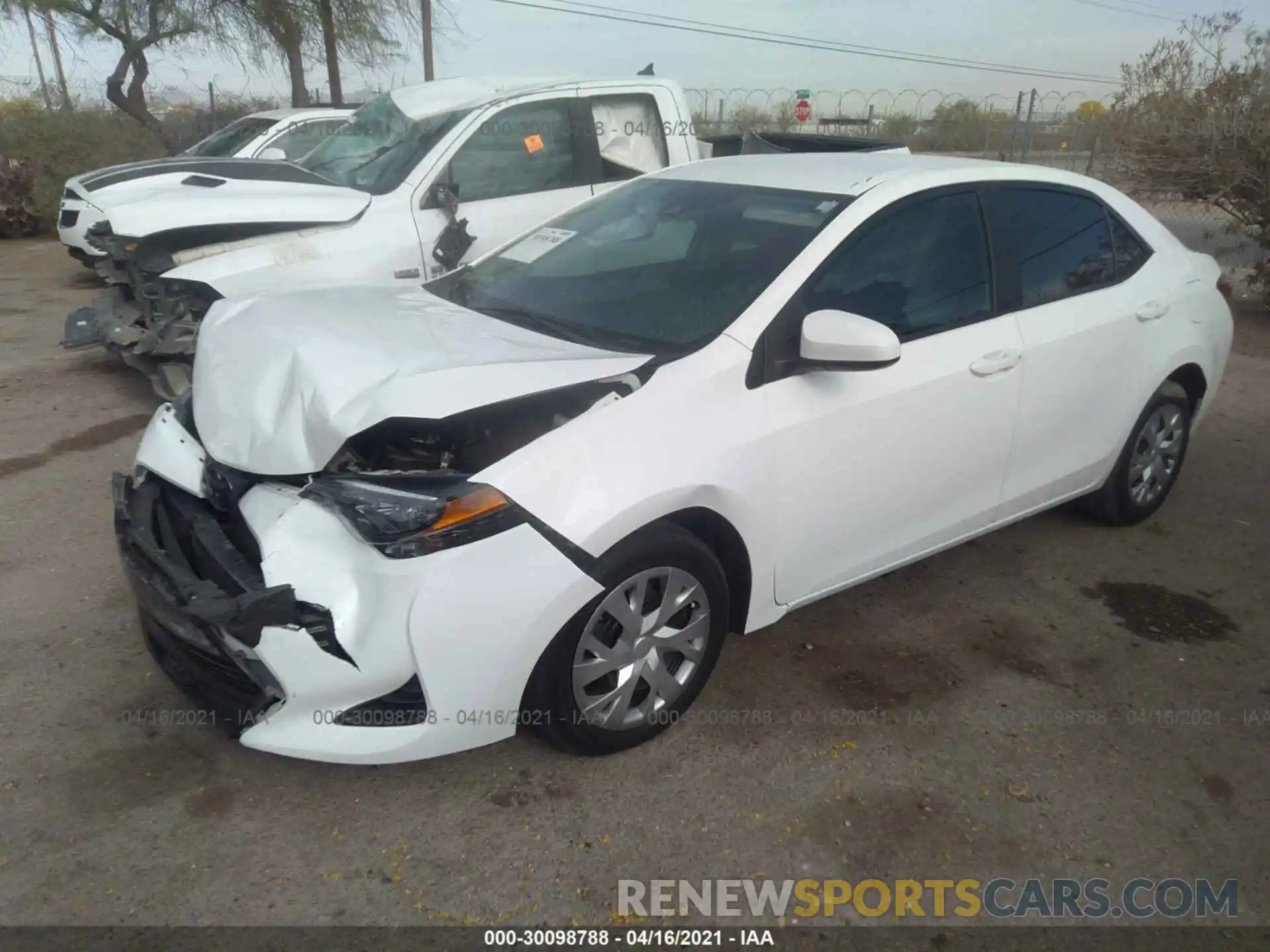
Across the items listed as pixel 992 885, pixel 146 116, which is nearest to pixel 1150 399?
pixel 992 885

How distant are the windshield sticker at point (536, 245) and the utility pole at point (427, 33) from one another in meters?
18.4

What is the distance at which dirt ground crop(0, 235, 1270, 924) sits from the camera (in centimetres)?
243

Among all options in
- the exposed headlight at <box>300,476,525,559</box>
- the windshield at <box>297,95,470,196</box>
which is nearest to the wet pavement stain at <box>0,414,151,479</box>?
the windshield at <box>297,95,470,196</box>

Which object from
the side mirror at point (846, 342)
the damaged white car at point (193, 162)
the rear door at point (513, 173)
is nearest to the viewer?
the side mirror at point (846, 342)

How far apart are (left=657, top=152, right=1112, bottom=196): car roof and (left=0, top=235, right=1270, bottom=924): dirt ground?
1.63 meters

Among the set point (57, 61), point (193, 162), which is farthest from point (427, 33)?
point (193, 162)

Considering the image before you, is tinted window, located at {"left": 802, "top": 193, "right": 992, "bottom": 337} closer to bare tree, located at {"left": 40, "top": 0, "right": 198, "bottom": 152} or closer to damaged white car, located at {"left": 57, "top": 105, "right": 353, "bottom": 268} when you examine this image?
damaged white car, located at {"left": 57, "top": 105, "right": 353, "bottom": 268}

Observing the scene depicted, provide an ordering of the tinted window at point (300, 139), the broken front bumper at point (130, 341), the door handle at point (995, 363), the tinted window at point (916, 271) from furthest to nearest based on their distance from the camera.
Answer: the tinted window at point (300, 139)
the broken front bumper at point (130, 341)
the door handle at point (995, 363)
the tinted window at point (916, 271)

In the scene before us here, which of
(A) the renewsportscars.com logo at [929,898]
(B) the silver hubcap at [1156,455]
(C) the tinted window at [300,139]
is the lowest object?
(A) the renewsportscars.com logo at [929,898]

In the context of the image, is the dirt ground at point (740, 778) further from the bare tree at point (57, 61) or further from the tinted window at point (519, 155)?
the bare tree at point (57, 61)

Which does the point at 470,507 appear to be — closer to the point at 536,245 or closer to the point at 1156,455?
the point at 536,245

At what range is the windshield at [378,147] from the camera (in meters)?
5.89

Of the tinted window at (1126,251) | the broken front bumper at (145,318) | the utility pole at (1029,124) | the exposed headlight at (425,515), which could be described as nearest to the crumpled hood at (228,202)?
the broken front bumper at (145,318)

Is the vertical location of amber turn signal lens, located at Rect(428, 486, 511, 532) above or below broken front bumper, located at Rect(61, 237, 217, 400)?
above
